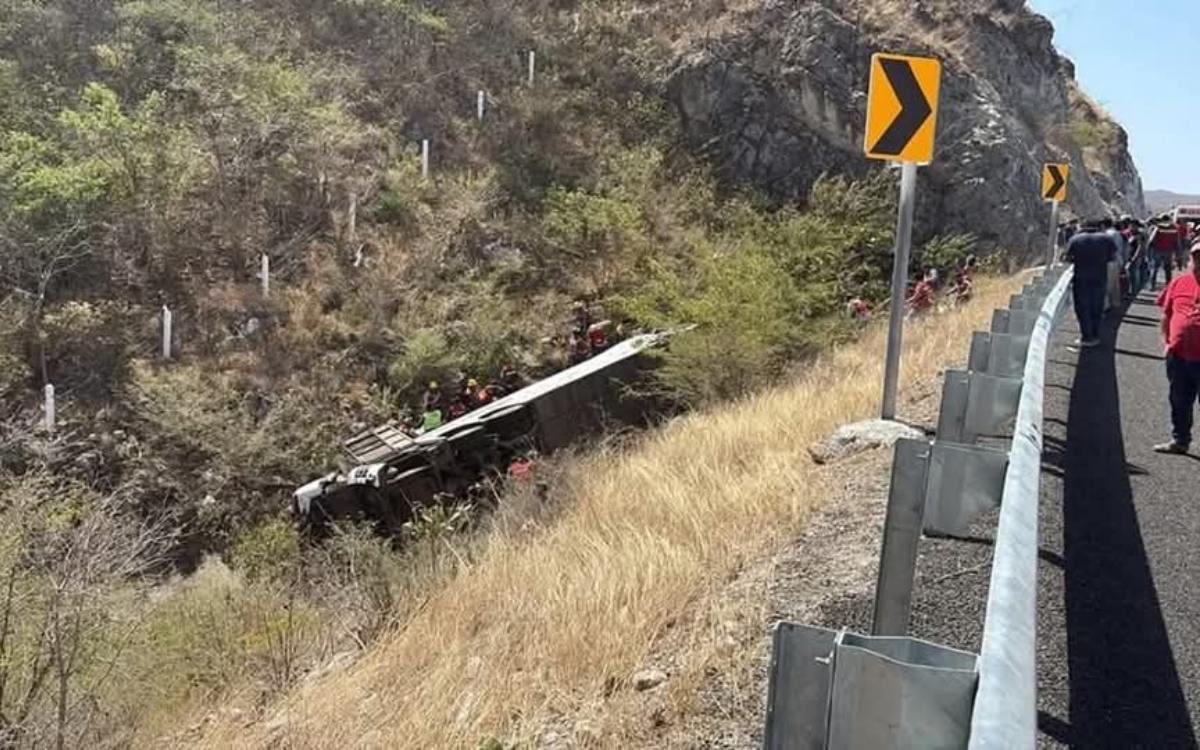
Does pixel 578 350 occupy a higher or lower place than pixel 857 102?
lower

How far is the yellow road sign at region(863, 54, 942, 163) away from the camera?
6938 mm

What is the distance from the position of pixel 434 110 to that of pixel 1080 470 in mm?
23150

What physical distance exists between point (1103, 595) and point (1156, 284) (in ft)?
66.5

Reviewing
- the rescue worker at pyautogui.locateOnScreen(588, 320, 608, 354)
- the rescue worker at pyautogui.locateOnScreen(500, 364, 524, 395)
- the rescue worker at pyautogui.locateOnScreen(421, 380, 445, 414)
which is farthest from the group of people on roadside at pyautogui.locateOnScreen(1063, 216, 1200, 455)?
the rescue worker at pyautogui.locateOnScreen(421, 380, 445, 414)

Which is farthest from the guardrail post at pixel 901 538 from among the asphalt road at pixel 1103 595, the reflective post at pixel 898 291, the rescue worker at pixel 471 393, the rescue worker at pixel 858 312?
the rescue worker at pixel 858 312

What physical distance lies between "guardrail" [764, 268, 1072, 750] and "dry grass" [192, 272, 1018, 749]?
1.23m

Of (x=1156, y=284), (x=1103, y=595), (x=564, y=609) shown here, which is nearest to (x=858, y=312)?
(x=1156, y=284)

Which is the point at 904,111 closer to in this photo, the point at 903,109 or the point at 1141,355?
the point at 903,109

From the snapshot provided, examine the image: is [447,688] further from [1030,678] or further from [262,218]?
[262,218]

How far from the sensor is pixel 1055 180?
16547 millimetres

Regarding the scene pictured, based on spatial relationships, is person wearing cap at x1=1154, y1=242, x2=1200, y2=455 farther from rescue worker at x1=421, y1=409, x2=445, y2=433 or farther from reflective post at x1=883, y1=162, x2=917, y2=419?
rescue worker at x1=421, y1=409, x2=445, y2=433

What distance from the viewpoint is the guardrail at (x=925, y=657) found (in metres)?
1.75

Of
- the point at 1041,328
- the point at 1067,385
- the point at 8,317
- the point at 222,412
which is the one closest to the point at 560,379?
the point at 222,412

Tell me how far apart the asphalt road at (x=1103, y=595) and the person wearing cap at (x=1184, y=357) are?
22 cm
